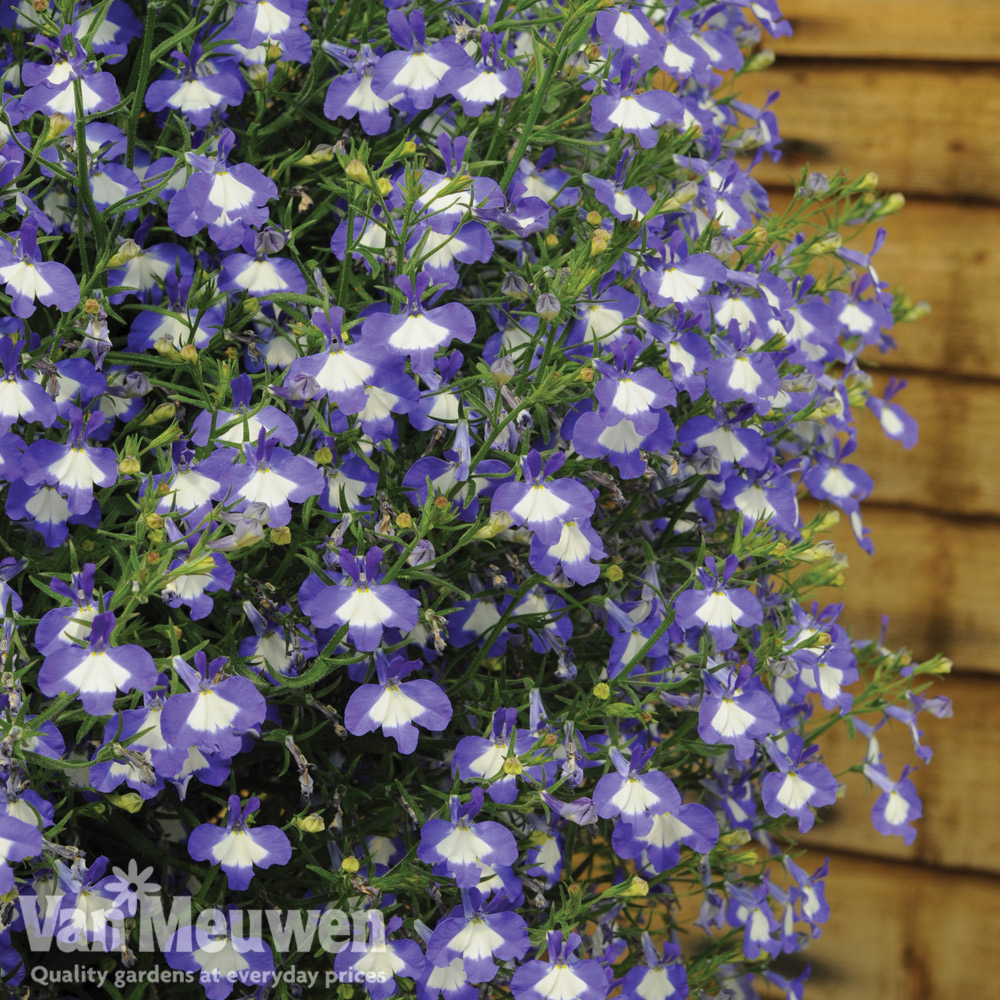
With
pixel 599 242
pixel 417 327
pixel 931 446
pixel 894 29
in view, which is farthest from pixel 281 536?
pixel 894 29

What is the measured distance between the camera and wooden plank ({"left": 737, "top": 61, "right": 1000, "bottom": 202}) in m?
1.63

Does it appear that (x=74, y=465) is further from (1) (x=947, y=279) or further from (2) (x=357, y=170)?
(1) (x=947, y=279)

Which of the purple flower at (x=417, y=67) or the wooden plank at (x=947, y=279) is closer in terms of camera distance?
the purple flower at (x=417, y=67)

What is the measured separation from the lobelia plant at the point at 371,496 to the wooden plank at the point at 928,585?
722mm

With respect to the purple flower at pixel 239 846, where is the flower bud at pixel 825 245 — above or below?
above

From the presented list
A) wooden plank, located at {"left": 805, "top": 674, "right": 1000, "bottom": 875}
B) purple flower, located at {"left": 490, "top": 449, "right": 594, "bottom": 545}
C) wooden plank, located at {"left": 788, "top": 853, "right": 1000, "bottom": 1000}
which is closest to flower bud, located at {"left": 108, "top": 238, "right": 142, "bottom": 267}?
purple flower, located at {"left": 490, "top": 449, "right": 594, "bottom": 545}

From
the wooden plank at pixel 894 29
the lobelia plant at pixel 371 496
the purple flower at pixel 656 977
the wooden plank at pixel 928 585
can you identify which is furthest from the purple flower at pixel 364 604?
the wooden plank at pixel 894 29

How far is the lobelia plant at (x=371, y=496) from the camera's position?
31.0 inches

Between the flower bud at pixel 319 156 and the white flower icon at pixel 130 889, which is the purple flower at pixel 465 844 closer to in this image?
the white flower icon at pixel 130 889

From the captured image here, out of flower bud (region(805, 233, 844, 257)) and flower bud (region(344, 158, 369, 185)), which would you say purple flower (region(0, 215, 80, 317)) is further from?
flower bud (region(805, 233, 844, 257))

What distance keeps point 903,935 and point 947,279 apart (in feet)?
3.49

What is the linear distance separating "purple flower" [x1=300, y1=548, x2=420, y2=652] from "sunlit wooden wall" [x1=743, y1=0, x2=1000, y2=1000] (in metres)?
1.14

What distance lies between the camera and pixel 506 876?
2.94 ft

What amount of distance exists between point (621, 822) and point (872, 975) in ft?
3.79
